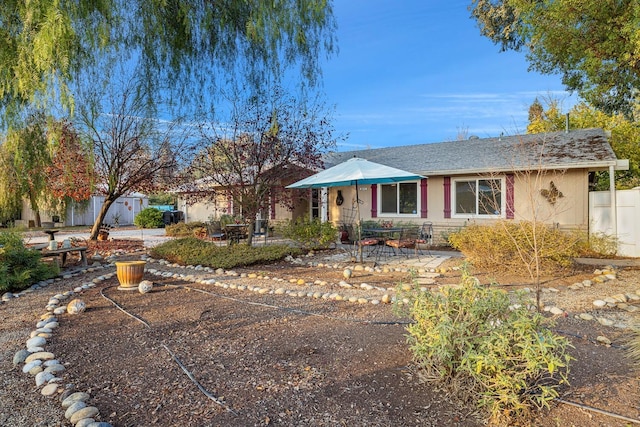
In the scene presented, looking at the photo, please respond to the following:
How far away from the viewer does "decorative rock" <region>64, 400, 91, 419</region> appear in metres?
2.25

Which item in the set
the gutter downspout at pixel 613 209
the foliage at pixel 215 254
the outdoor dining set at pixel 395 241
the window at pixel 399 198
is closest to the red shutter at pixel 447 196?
the window at pixel 399 198

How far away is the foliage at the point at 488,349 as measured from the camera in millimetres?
2057

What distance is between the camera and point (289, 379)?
2.71 metres

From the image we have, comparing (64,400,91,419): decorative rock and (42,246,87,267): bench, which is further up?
(42,246,87,267): bench

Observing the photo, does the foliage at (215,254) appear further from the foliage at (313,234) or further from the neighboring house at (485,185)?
the neighboring house at (485,185)

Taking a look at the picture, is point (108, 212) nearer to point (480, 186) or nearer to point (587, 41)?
point (480, 186)

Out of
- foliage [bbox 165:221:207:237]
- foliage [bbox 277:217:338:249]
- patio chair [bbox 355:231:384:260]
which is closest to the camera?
patio chair [bbox 355:231:384:260]

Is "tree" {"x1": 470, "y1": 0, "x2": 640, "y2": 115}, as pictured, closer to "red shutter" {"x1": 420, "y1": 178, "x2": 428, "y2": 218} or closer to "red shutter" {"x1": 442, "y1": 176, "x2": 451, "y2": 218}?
"red shutter" {"x1": 442, "y1": 176, "x2": 451, "y2": 218}

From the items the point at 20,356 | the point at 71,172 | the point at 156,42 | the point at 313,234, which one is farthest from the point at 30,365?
the point at 71,172

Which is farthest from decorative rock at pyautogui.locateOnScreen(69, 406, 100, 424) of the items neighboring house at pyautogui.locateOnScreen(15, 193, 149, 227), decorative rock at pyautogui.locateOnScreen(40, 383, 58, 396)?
neighboring house at pyautogui.locateOnScreen(15, 193, 149, 227)

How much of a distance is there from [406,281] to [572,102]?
1596cm

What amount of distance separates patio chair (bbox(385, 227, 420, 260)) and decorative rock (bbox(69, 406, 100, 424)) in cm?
633

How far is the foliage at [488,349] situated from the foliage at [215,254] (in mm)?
5474

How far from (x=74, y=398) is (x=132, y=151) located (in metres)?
8.72
